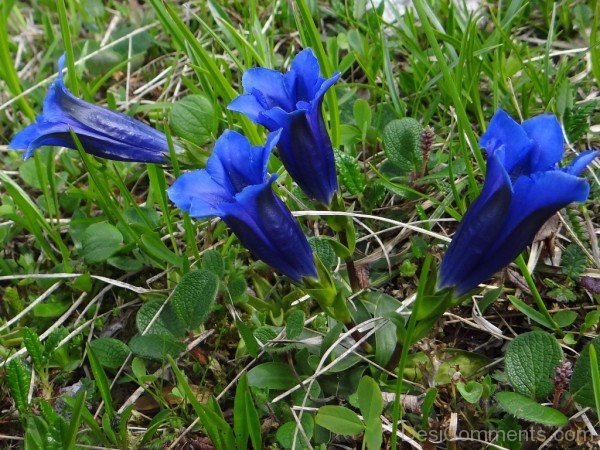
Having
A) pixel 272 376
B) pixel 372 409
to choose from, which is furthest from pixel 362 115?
pixel 372 409

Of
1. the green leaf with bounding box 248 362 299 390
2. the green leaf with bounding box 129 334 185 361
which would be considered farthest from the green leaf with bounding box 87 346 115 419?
the green leaf with bounding box 248 362 299 390

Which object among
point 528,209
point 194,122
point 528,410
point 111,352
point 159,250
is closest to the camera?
point 528,209

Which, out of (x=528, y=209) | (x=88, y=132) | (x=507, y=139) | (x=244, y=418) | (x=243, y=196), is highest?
(x=88, y=132)

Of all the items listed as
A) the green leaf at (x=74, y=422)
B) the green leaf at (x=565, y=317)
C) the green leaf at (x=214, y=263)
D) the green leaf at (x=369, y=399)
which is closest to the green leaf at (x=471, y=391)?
the green leaf at (x=369, y=399)

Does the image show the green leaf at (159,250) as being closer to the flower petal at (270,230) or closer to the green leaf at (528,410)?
the flower petal at (270,230)

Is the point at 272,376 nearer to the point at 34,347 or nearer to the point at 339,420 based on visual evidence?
the point at 339,420
